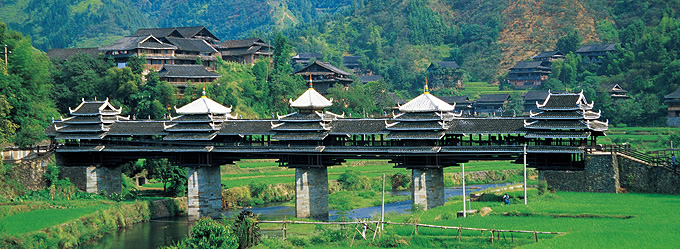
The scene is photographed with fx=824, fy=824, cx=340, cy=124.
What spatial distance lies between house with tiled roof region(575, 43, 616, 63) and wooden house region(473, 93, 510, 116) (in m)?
18.8

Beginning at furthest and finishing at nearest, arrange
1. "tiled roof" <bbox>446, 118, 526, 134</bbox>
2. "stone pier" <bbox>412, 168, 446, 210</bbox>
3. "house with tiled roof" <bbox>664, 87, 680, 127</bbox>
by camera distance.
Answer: "house with tiled roof" <bbox>664, 87, 680, 127</bbox> < "stone pier" <bbox>412, 168, 446, 210</bbox> < "tiled roof" <bbox>446, 118, 526, 134</bbox>

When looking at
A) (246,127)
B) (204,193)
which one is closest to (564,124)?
(246,127)

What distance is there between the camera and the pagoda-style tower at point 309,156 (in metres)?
58.2

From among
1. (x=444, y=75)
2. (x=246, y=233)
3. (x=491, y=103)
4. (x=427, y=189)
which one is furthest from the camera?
(x=444, y=75)

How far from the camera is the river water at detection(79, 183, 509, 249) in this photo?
51469 mm

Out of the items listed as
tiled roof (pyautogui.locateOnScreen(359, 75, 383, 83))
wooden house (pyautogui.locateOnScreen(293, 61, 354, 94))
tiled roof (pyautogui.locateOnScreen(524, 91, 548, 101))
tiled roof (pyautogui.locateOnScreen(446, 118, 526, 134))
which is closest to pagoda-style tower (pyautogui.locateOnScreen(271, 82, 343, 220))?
tiled roof (pyautogui.locateOnScreen(446, 118, 526, 134))

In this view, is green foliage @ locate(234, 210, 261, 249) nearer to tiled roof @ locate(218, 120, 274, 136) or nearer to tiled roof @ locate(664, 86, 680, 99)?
tiled roof @ locate(218, 120, 274, 136)

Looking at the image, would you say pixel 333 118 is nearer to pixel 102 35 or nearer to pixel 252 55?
pixel 252 55

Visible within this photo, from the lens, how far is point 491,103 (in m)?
116

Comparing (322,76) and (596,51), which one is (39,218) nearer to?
(322,76)

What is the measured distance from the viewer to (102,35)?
618 feet

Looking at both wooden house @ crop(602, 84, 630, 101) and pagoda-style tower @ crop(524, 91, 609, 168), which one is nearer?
pagoda-style tower @ crop(524, 91, 609, 168)

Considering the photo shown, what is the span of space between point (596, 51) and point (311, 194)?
3208 inches

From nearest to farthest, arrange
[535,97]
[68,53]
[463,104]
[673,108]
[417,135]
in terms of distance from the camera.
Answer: [417,135]
[673,108]
[68,53]
[535,97]
[463,104]
